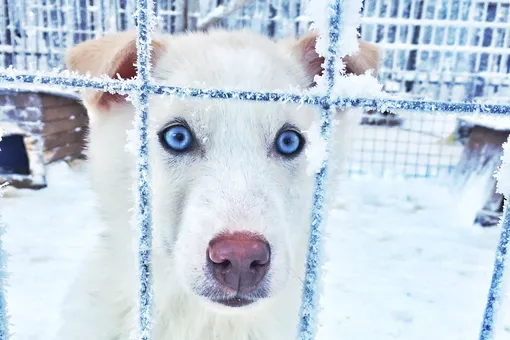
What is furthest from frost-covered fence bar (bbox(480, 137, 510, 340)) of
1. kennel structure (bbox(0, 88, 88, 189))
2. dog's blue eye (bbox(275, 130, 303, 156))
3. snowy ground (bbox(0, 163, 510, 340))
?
kennel structure (bbox(0, 88, 88, 189))

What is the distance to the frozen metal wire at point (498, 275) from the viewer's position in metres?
1.19

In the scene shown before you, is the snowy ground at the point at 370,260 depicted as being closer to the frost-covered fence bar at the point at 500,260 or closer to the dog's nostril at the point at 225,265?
the frost-covered fence bar at the point at 500,260

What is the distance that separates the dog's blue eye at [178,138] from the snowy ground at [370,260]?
1.38m

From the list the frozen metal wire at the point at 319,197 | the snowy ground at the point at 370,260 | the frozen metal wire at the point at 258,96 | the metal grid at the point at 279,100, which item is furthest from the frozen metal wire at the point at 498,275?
the snowy ground at the point at 370,260

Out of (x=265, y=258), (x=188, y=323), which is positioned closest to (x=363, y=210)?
(x=188, y=323)

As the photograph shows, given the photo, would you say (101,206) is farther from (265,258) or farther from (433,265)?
(433,265)

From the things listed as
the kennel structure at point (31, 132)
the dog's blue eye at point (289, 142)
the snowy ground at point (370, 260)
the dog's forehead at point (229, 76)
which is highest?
the dog's forehead at point (229, 76)

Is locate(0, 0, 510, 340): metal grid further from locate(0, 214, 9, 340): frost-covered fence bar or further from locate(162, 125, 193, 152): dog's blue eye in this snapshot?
locate(162, 125, 193, 152): dog's blue eye

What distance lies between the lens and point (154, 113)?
1.83m

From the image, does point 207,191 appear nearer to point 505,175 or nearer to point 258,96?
point 258,96

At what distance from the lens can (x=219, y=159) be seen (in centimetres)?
166

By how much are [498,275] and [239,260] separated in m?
0.65

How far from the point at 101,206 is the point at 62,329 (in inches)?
20.1

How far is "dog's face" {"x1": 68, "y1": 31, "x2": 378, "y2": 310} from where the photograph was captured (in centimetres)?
143
